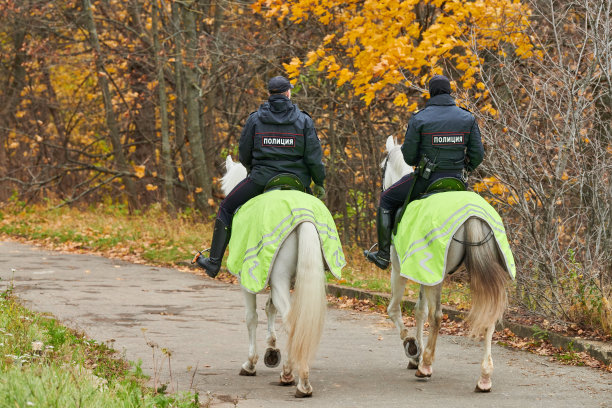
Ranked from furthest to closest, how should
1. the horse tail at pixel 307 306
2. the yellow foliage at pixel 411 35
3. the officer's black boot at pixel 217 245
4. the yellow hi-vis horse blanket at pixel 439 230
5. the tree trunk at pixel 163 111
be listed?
the tree trunk at pixel 163 111 < the yellow foliage at pixel 411 35 < the officer's black boot at pixel 217 245 < the yellow hi-vis horse blanket at pixel 439 230 < the horse tail at pixel 307 306

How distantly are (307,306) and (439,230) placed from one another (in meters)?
1.29

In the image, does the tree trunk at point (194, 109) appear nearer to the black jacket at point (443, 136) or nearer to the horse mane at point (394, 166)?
the horse mane at point (394, 166)

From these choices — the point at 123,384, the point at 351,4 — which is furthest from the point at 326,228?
the point at 351,4

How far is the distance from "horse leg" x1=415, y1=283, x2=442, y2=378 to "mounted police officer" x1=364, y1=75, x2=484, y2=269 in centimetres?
90

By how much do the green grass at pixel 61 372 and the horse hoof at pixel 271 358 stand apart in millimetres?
1142

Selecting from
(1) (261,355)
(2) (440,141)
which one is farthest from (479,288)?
(1) (261,355)

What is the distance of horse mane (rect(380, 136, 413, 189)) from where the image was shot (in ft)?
26.9

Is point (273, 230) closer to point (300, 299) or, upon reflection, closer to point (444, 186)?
point (300, 299)

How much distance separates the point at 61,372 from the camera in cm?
586

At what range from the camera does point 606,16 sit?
976cm

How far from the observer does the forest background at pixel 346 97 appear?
9.84 meters

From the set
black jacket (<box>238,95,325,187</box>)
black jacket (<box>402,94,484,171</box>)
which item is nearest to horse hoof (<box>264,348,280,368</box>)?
black jacket (<box>238,95,325,187</box>)

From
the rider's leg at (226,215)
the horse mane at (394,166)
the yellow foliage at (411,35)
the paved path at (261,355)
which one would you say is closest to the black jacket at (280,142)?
the rider's leg at (226,215)

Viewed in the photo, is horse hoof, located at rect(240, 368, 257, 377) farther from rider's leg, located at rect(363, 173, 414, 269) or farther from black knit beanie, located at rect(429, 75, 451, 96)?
black knit beanie, located at rect(429, 75, 451, 96)
